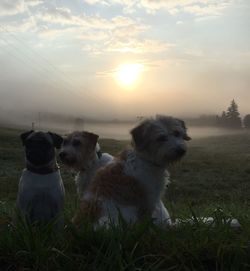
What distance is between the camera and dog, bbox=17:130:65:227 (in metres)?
6.42

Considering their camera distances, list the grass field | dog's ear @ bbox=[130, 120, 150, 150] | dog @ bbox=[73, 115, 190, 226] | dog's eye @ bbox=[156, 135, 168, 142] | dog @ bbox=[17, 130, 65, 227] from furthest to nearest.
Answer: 1. dog's ear @ bbox=[130, 120, 150, 150]
2. dog's eye @ bbox=[156, 135, 168, 142]
3. dog @ bbox=[73, 115, 190, 226]
4. dog @ bbox=[17, 130, 65, 227]
5. the grass field

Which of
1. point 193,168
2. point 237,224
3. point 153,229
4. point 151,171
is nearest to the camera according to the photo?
point 153,229


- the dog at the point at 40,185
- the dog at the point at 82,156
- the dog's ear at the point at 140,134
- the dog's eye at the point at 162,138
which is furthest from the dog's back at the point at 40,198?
the dog at the point at 82,156

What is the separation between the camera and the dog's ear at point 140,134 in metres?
7.20

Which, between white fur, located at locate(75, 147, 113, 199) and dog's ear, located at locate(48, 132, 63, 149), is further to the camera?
white fur, located at locate(75, 147, 113, 199)

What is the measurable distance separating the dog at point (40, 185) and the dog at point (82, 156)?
8.10 feet

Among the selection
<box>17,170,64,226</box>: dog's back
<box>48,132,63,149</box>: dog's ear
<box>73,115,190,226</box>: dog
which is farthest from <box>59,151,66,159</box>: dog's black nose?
<box>17,170,64,226</box>: dog's back

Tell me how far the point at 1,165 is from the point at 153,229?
25.9m

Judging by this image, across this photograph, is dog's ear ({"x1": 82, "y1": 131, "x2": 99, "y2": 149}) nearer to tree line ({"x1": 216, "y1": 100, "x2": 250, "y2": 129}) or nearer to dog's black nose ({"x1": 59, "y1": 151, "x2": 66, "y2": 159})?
dog's black nose ({"x1": 59, "y1": 151, "x2": 66, "y2": 159})

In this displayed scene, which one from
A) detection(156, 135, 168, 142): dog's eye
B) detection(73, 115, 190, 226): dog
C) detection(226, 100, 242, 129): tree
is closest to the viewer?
detection(73, 115, 190, 226): dog

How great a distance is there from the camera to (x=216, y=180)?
24.6 m

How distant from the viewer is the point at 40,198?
643 cm

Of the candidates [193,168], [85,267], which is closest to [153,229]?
[85,267]

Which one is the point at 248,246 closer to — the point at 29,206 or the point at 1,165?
the point at 29,206
